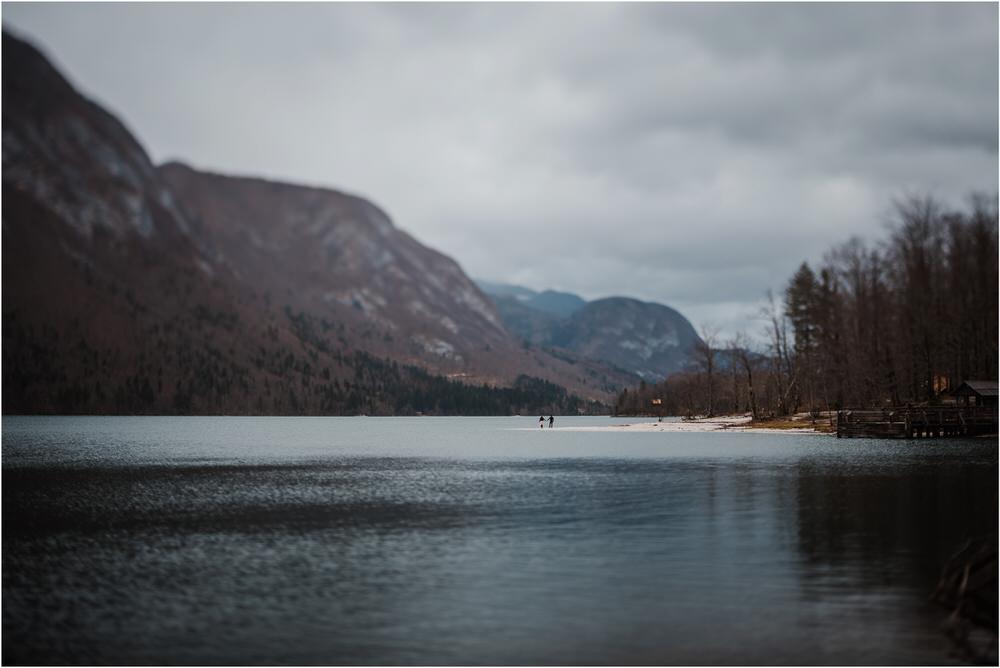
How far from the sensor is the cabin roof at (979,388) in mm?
86062

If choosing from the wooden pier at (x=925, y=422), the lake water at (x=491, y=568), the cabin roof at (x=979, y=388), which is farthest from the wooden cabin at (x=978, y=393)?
the lake water at (x=491, y=568)

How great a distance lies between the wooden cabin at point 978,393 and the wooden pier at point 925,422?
3.92 ft

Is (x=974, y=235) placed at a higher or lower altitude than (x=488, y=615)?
higher

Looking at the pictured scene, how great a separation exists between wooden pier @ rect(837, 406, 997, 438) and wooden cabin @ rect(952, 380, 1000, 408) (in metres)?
1.20

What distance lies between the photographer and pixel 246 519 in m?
35.6

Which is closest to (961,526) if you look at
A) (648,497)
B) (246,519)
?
(648,497)

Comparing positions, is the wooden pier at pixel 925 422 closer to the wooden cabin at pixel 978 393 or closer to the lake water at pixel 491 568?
the wooden cabin at pixel 978 393

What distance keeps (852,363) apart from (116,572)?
9411 centimetres

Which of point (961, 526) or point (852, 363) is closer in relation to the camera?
point (961, 526)

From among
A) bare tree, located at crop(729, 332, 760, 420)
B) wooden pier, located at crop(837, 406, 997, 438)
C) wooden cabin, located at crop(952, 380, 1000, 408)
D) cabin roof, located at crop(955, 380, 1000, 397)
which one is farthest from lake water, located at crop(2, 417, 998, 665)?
bare tree, located at crop(729, 332, 760, 420)

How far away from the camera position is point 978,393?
283 feet

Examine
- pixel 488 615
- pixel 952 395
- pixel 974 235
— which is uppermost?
pixel 974 235

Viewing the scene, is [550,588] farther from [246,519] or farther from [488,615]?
[246,519]

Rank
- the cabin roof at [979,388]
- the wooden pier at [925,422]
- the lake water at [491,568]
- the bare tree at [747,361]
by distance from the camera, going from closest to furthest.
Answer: the lake water at [491,568], the wooden pier at [925,422], the cabin roof at [979,388], the bare tree at [747,361]
